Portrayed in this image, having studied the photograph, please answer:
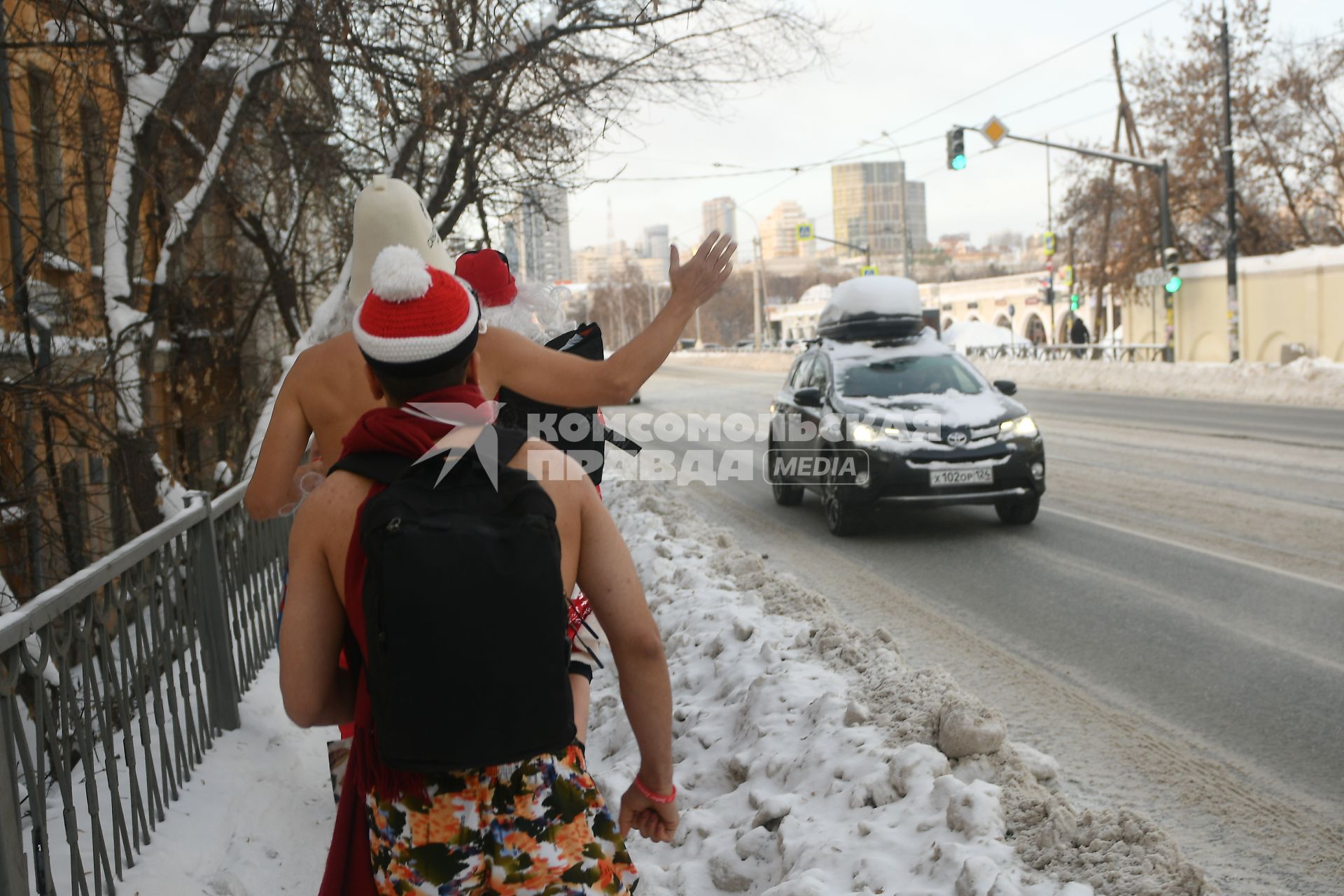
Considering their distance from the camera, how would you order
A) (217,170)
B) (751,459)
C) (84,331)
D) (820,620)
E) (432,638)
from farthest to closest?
(751,459) → (84,331) → (217,170) → (820,620) → (432,638)

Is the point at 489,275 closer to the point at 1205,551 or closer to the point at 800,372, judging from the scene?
the point at 1205,551

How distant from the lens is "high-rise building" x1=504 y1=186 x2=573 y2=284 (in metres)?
13.4

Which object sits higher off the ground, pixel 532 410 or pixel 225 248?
pixel 225 248

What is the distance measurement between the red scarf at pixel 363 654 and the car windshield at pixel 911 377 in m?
8.78

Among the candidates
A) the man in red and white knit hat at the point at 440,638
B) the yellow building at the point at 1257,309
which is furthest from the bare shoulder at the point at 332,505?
the yellow building at the point at 1257,309

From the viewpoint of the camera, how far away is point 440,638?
171cm

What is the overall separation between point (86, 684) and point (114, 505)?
695 centimetres

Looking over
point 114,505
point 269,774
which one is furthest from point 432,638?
point 114,505

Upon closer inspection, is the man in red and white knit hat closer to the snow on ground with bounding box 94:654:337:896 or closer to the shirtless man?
the shirtless man

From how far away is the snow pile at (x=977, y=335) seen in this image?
58281mm


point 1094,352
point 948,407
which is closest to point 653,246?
point 1094,352

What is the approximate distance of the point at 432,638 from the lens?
5.62 feet

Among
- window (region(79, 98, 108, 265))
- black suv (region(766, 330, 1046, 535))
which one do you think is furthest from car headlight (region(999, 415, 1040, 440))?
window (region(79, 98, 108, 265))

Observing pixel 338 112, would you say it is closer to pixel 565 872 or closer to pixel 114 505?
pixel 114 505
